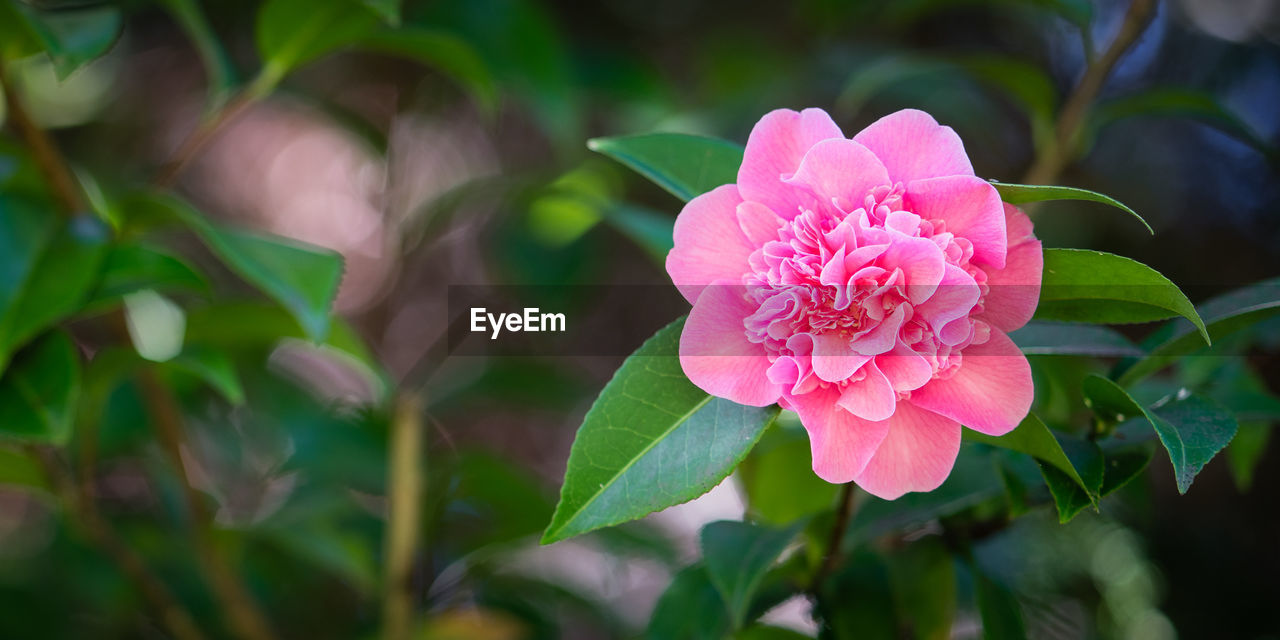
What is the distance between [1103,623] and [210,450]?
3.93 ft

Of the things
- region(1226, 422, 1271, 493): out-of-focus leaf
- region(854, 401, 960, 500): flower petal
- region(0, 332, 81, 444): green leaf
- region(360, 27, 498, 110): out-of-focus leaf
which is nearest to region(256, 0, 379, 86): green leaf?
region(360, 27, 498, 110): out-of-focus leaf

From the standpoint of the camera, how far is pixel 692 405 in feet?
1.27

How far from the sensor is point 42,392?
0.58 metres

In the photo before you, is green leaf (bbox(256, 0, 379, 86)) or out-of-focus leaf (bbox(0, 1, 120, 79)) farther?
green leaf (bbox(256, 0, 379, 86))

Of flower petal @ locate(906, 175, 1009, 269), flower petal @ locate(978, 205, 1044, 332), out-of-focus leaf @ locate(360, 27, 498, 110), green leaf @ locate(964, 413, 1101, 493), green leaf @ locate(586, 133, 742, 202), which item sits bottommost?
green leaf @ locate(964, 413, 1101, 493)

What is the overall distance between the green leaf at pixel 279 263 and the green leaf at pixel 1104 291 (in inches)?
17.6

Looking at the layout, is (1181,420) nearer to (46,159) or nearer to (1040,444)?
(1040,444)

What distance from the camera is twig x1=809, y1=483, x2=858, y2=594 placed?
0.48 metres

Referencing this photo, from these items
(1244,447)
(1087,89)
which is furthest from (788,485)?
(1087,89)

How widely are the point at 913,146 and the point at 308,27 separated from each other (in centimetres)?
59

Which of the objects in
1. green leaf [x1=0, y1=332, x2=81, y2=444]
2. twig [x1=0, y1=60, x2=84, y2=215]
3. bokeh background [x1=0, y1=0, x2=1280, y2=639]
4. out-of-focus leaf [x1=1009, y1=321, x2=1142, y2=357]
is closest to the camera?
out-of-focus leaf [x1=1009, y1=321, x2=1142, y2=357]

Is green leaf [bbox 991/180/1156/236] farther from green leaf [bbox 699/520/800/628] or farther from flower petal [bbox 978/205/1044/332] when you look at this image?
green leaf [bbox 699/520/800/628]

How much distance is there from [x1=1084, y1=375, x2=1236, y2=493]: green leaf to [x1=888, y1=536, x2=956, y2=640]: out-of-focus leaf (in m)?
0.18

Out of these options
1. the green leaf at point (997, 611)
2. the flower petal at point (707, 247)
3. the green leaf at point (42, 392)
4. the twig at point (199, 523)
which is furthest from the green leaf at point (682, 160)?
the twig at point (199, 523)
